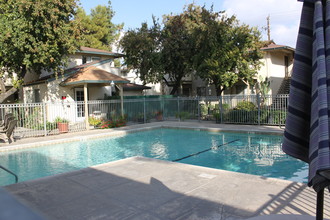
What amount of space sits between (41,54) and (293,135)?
14223mm

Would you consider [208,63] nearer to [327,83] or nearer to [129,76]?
[327,83]

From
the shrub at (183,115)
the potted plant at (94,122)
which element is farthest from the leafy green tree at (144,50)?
the potted plant at (94,122)

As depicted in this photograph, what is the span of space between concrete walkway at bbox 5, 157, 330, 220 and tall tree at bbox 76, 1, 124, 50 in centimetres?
2914

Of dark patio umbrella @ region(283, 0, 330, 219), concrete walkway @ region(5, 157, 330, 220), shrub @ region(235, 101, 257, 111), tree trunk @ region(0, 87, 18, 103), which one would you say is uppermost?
tree trunk @ region(0, 87, 18, 103)

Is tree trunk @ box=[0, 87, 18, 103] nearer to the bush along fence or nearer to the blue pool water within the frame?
the bush along fence

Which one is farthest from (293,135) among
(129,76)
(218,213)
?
(129,76)

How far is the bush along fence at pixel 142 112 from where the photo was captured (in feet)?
46.0

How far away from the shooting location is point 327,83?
5.44 ft

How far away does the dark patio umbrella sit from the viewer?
161 centimetres

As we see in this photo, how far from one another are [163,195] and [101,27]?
34.7 metres

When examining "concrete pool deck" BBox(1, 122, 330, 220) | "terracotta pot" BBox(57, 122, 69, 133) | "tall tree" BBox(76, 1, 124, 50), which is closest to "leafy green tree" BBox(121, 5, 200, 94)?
"terracotta pot" BBox(57, 122, 69, 133)

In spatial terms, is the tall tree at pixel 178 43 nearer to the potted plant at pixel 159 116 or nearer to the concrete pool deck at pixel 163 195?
the potted plant at pixel 159 116

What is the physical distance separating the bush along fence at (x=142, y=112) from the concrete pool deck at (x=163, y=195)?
29.5 feet

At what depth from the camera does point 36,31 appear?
44.0 ft
